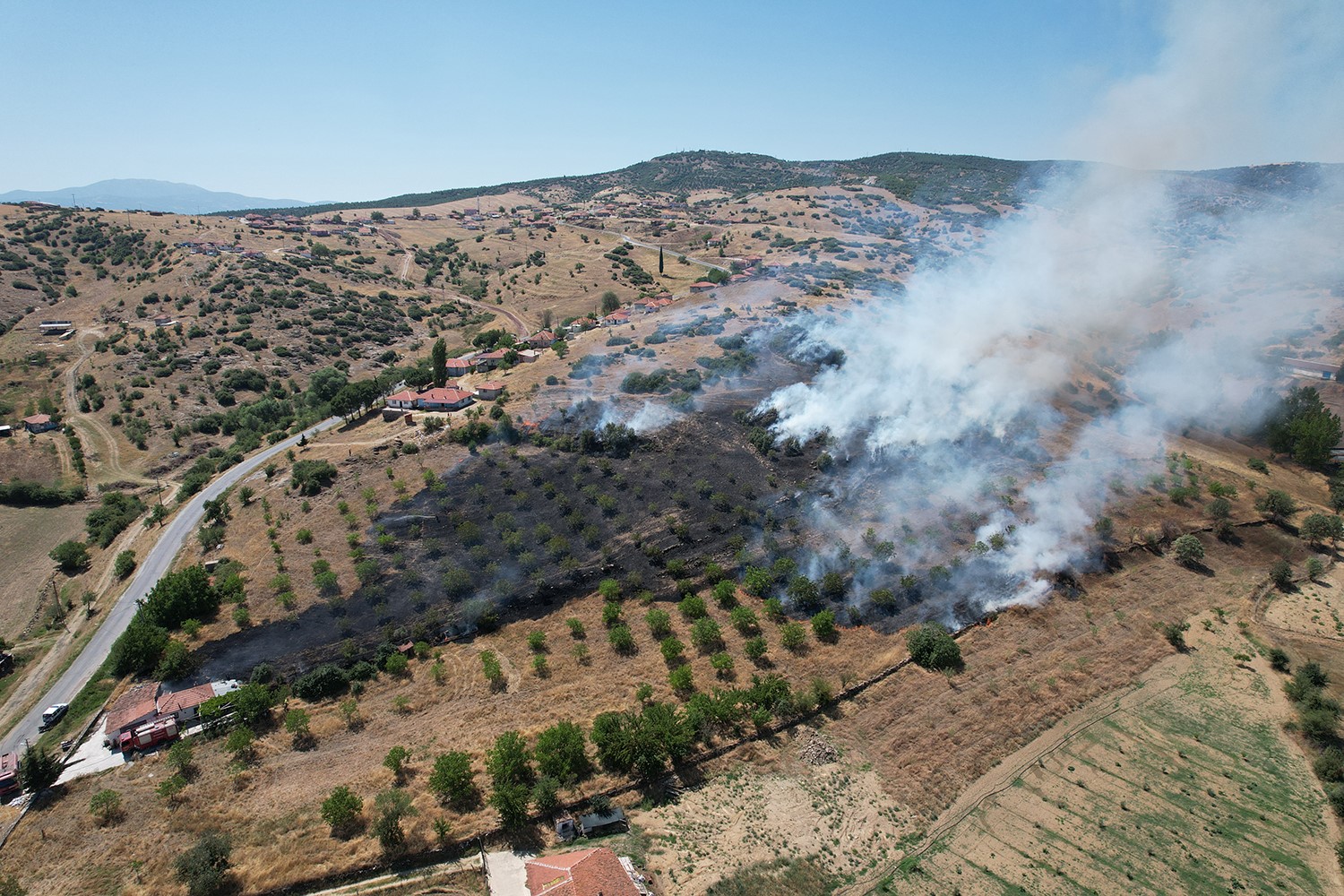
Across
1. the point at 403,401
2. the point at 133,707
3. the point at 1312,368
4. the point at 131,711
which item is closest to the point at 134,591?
the point at 133,707

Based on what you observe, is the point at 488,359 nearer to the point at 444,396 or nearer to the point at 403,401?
the point at 444,396

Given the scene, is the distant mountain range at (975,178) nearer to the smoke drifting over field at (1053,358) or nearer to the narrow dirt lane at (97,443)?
the smoke drifting over field at (1053,358)

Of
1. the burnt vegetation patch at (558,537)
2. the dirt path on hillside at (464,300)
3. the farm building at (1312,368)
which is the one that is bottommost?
the burnt vegetation patch at (558,537)

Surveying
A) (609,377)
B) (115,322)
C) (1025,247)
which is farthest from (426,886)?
(115,322)

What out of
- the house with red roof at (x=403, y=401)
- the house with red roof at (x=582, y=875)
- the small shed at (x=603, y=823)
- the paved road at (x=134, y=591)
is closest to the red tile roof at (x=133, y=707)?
the paved road at (x=134, y=591)

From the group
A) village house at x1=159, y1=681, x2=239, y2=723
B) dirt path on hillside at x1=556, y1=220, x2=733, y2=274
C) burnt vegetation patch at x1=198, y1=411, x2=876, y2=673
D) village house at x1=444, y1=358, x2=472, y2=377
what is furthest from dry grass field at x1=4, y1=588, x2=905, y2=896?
dirt path on hillside at x1=556, y1=220, x2=733, y2=274

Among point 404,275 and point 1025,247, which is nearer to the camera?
point 1025,247

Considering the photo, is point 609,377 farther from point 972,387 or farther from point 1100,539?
point 1100,539
